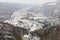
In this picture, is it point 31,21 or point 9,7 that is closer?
point 31,21

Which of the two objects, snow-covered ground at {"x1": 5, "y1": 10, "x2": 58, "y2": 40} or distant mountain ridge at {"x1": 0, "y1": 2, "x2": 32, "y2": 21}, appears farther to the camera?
distant mountain ridge at {"x1": 0, "y1": 2, "x2": 32, "y2": 21}

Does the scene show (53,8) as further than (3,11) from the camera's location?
Yes

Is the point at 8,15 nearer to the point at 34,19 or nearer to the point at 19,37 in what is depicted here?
the point at 34,19

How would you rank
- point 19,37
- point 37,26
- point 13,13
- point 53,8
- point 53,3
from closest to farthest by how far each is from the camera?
point 19,37
point 37,26
point 13,13
point 53,8
point 53,3

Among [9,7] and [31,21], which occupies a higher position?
[9,7]

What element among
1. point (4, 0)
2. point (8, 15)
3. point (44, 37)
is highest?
point (4, 0)

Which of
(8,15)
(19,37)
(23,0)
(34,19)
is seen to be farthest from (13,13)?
(19,37)

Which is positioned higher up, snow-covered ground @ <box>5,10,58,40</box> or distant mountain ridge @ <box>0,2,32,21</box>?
distant mountain ridge @ <box>0,2,32,21</box>

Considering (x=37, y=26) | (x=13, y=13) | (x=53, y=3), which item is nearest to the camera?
(x=37, y=26)

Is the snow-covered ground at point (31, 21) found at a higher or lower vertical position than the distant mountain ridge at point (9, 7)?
lower

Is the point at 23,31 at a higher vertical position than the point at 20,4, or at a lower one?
lower

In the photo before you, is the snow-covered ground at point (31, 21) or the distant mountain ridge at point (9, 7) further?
the distant mountain ridge at point (9, 7)
